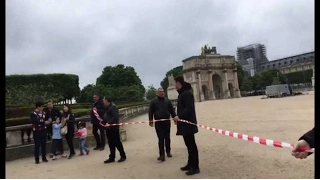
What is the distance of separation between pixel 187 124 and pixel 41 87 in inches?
1489

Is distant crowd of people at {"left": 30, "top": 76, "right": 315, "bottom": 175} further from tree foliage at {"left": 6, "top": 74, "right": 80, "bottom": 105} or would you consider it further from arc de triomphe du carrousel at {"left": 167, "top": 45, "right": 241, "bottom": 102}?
arc de triomphe du carrousel at {"left": 167, "top": 45, "right": 241, "bottom": 102}

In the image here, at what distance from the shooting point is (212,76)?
98562mm

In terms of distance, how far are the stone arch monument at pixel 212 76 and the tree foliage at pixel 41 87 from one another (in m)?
49.2

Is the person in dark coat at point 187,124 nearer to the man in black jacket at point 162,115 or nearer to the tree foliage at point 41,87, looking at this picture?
the man in black jacket at point 162,115

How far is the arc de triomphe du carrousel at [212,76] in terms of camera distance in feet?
307

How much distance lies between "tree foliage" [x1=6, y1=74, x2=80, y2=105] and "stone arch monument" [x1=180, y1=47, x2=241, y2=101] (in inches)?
1937

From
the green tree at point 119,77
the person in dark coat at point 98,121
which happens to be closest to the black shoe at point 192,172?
the person in dark coat at point 98,121

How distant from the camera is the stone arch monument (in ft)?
307

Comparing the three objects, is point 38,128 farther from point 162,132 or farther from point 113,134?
point 162,132

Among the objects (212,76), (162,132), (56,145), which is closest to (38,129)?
(56,145)

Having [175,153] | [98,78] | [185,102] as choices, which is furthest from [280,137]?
[98,78]

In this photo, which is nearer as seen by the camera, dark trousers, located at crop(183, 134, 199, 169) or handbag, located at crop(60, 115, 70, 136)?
dark trousers, located at crop(183, 134, 199, 169)

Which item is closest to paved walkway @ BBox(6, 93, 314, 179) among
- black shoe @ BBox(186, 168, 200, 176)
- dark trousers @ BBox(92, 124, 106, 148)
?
black shoe @ BBox(186, 168, 200, 176)

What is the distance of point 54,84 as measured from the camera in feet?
147
